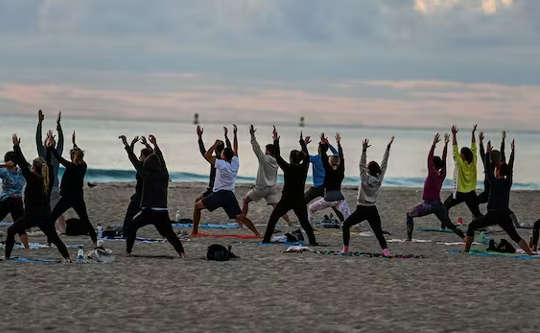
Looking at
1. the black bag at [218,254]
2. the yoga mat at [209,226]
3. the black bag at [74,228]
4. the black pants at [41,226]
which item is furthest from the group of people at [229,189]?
the yoga mat at [209,226]

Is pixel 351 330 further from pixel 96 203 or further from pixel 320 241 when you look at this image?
pixel 96 203

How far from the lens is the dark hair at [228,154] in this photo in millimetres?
19062

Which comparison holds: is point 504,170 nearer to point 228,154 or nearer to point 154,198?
point 228,154

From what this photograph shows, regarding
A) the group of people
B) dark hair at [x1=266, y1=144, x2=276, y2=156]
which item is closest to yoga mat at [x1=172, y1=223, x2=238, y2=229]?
the group of people

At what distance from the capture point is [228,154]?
19109 millimetres

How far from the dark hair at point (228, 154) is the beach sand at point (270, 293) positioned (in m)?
1.99

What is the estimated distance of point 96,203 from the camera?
27.9 meters

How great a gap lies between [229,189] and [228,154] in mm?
698

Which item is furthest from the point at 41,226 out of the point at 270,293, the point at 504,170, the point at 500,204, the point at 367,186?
the point at 504,170

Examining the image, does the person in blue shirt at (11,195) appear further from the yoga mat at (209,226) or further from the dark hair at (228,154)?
the yoga mat at (209,226)

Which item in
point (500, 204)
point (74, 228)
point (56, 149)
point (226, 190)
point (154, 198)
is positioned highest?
point (56, 149)

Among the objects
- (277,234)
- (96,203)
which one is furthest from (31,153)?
(277,234)

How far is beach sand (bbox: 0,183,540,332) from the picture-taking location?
10484 mm

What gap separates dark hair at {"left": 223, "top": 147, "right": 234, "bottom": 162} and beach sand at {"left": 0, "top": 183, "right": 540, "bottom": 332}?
199cm
